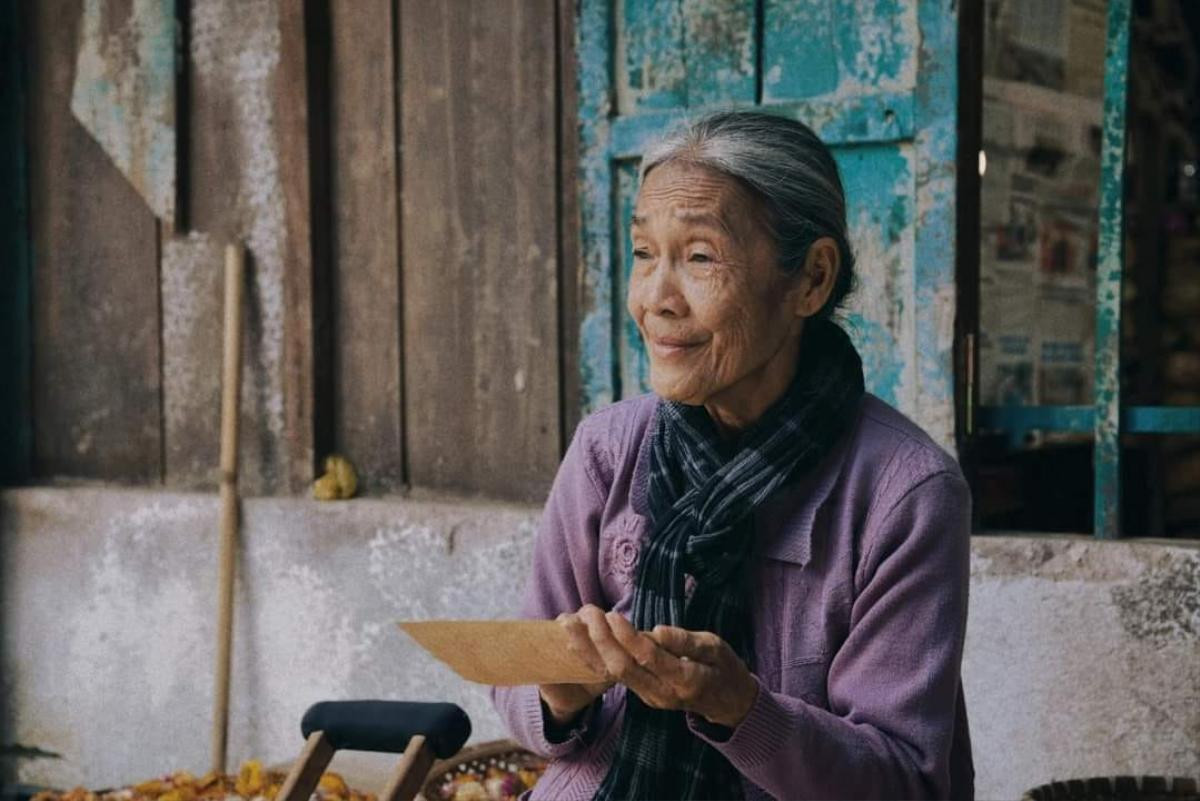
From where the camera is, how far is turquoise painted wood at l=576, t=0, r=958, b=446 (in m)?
3.29

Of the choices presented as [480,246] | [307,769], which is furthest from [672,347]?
[480,246]

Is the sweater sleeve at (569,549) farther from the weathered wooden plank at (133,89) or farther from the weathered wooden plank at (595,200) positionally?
the weathered wooden plank at (133,89)

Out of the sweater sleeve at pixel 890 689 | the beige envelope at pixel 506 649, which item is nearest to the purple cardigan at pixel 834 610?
the sweater sleeve at pixel 890 689

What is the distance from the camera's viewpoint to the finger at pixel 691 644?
72.3 inches

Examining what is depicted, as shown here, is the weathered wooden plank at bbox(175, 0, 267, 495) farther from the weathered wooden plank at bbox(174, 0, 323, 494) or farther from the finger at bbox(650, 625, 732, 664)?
the finger at bbox(650, 625, 732, 664)

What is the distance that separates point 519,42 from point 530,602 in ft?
6.70

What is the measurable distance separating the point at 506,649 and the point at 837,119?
1922 mm

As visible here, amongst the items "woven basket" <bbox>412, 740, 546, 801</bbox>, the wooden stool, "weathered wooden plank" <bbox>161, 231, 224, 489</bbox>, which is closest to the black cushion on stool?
the wooden stool

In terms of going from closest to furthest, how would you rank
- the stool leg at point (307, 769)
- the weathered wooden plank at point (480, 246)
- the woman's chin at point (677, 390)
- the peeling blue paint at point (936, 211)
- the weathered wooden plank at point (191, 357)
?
1. the woman's chin at point (677, 390)
2. the stool leg at point (307, 769)
3. the peeling blue paint at point (936, 211)
4. the weathered wooden plank at point (480, 246)
5. the weathered wooden plank at point (191, 357)

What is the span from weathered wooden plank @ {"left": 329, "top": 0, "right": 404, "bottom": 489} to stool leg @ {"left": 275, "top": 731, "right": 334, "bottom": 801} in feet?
6.32

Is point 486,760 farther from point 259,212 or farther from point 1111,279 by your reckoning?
point 259,212

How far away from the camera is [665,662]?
5.98 feet

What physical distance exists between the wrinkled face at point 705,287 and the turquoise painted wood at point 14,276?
3.31m

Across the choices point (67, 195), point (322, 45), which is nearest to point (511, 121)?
point (322, 45)
